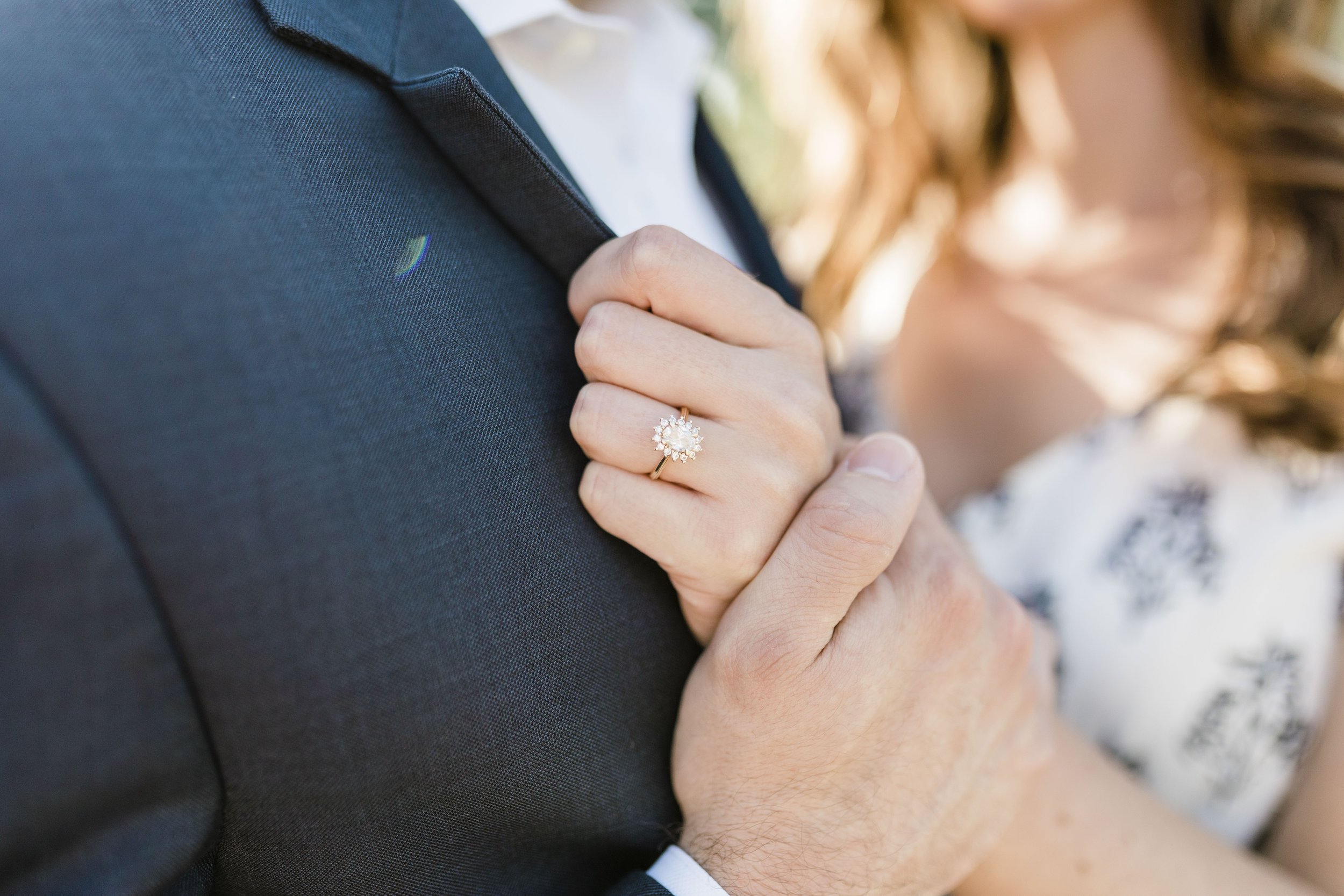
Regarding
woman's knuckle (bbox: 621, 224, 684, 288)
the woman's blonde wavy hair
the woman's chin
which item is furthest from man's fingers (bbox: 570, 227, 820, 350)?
the woman's chin

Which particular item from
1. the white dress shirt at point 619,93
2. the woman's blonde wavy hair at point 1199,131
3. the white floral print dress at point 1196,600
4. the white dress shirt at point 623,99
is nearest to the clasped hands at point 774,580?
the white dress shirt at point 623,99

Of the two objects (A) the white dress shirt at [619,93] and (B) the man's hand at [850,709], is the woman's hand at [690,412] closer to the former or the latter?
(B) the man's hand at [850,709]

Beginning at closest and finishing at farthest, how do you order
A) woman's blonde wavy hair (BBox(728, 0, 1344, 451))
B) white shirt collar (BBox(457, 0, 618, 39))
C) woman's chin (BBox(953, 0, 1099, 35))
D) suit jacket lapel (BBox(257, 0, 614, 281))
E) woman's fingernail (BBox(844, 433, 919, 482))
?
1. suit jacket lapel (BBox(257, 0, 614, 281))
2. woman's fingernail (BBox(844, 433, 919, 482))
3. white shirt collar (BBox(457, 0, 618, 39))
4. woman's blonde wavy hair (BBox(728, 0, 1344, 451))
5. woman's chin (BBox(953, 0, 1099, 35))

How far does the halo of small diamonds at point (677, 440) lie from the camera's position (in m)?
0.78

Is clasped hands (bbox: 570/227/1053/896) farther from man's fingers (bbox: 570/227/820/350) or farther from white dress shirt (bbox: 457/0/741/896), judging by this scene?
white dress shirt (bbox: 457/0/741/896)

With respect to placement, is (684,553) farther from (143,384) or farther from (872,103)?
(872,103)

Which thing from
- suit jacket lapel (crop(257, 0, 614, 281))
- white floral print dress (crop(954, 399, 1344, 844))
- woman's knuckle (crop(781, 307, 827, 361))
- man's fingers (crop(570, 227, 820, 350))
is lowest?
white floral print dress (crop(954, 399, 1344, 844))

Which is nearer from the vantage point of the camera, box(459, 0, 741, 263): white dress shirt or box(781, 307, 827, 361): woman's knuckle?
box(781, 307, 827, 361): woman's knuckle

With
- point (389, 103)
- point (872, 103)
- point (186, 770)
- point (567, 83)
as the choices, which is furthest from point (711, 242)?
point (872, 103)

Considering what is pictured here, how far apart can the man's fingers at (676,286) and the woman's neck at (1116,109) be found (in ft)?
5.10

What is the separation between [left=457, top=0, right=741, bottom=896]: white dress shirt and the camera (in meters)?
1.00

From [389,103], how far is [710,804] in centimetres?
76

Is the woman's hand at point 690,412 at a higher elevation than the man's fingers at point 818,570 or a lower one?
higher

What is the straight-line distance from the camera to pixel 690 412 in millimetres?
811
